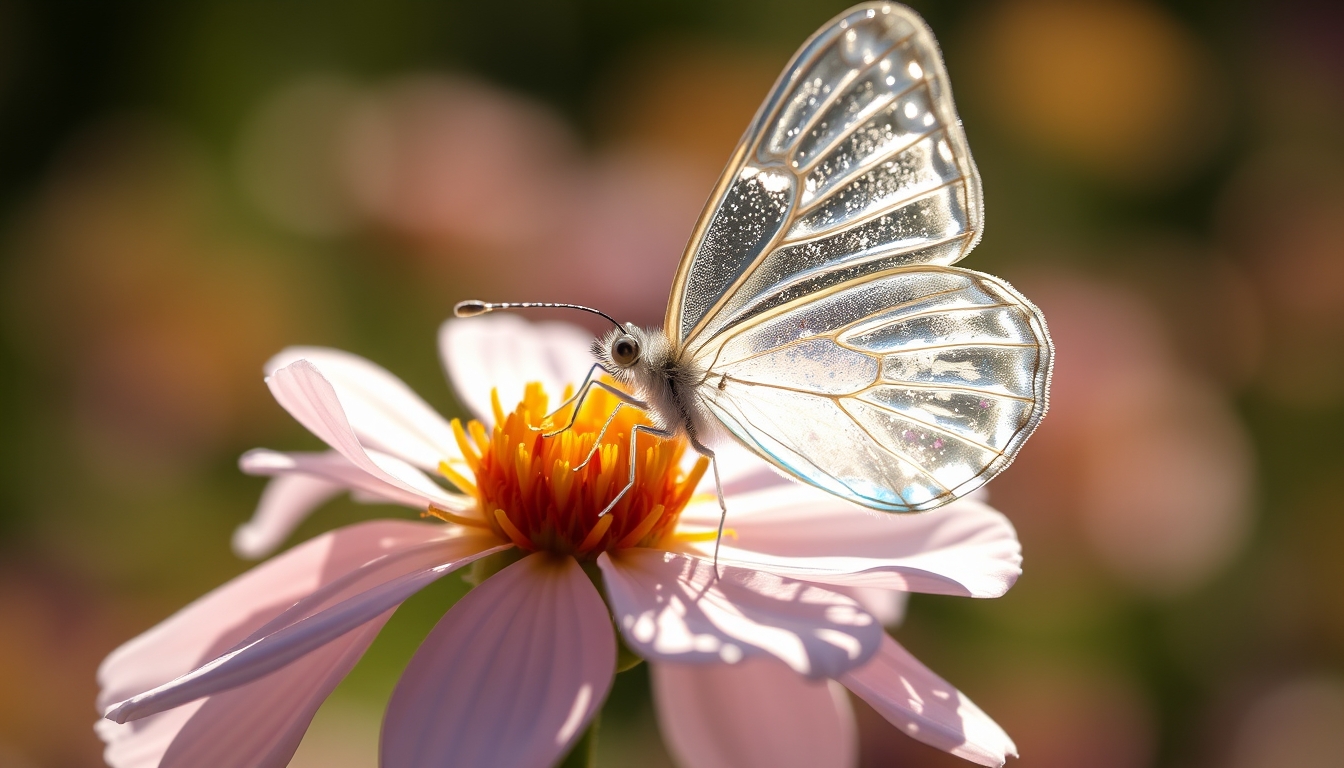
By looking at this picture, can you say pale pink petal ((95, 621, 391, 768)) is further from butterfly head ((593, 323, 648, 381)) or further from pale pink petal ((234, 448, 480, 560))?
butterfly head ((593, 323, 648, 381))

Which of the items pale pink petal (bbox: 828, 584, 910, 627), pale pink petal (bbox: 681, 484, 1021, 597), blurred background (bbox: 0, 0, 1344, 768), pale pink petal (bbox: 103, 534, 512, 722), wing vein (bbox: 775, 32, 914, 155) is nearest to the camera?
pale pink petal (bbox: 103, 534, 512, 722)

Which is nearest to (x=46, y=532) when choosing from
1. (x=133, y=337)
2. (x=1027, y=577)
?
(x=133, y=337)

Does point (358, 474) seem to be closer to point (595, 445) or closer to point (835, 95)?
point (595, 445)

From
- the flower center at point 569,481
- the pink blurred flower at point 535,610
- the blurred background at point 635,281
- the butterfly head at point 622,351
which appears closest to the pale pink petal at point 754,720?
the pink blurred flower at point 535,610

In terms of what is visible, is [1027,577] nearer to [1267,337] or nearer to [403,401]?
[1267,337]

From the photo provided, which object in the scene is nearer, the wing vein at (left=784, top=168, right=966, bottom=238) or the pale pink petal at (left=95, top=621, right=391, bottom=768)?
the pale pink petal at (left=95, top=621, right=391, bottom=768)

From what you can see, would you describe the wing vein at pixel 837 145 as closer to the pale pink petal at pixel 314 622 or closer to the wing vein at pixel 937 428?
the wing vein at pixel 937 428

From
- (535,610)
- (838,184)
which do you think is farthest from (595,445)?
(838,184)

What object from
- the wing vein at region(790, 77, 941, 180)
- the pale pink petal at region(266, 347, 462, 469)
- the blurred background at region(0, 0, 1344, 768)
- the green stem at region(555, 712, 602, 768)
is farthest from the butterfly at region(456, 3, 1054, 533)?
the blurred background at region(0, 0, 1344, 768)
